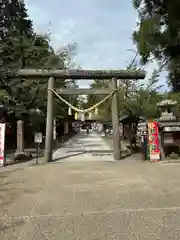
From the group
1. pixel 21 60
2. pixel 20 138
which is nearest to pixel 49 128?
pixel 20 138

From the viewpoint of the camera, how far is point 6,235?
5051mm

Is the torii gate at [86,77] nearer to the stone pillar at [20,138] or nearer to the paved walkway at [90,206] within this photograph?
the stone pillar at [20,138]

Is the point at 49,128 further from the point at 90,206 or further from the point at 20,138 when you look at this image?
the point at 90,206

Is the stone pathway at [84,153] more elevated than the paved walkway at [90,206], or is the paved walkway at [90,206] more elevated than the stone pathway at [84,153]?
the stone pathway at [84,153]

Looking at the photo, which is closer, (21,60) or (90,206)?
(90,206)

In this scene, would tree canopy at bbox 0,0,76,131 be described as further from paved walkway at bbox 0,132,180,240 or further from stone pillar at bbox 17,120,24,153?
paved walkway at bbox 0,132,180,240

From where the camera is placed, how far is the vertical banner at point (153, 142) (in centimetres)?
1538

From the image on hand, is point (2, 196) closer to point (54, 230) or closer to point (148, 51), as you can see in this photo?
point (54, 230)

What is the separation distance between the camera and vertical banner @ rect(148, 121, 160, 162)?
15.4 metres

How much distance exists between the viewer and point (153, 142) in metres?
15.5

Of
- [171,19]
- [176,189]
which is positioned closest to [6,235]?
[176,189]

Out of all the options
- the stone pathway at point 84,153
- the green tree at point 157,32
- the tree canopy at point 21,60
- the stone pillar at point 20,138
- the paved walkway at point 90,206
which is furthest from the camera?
the tree canopy at point 21,60

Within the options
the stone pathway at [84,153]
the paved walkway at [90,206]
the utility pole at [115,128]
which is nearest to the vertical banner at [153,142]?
the utility pole at [115,128]

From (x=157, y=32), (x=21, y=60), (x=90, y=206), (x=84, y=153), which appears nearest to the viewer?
(x=90, y=206)
